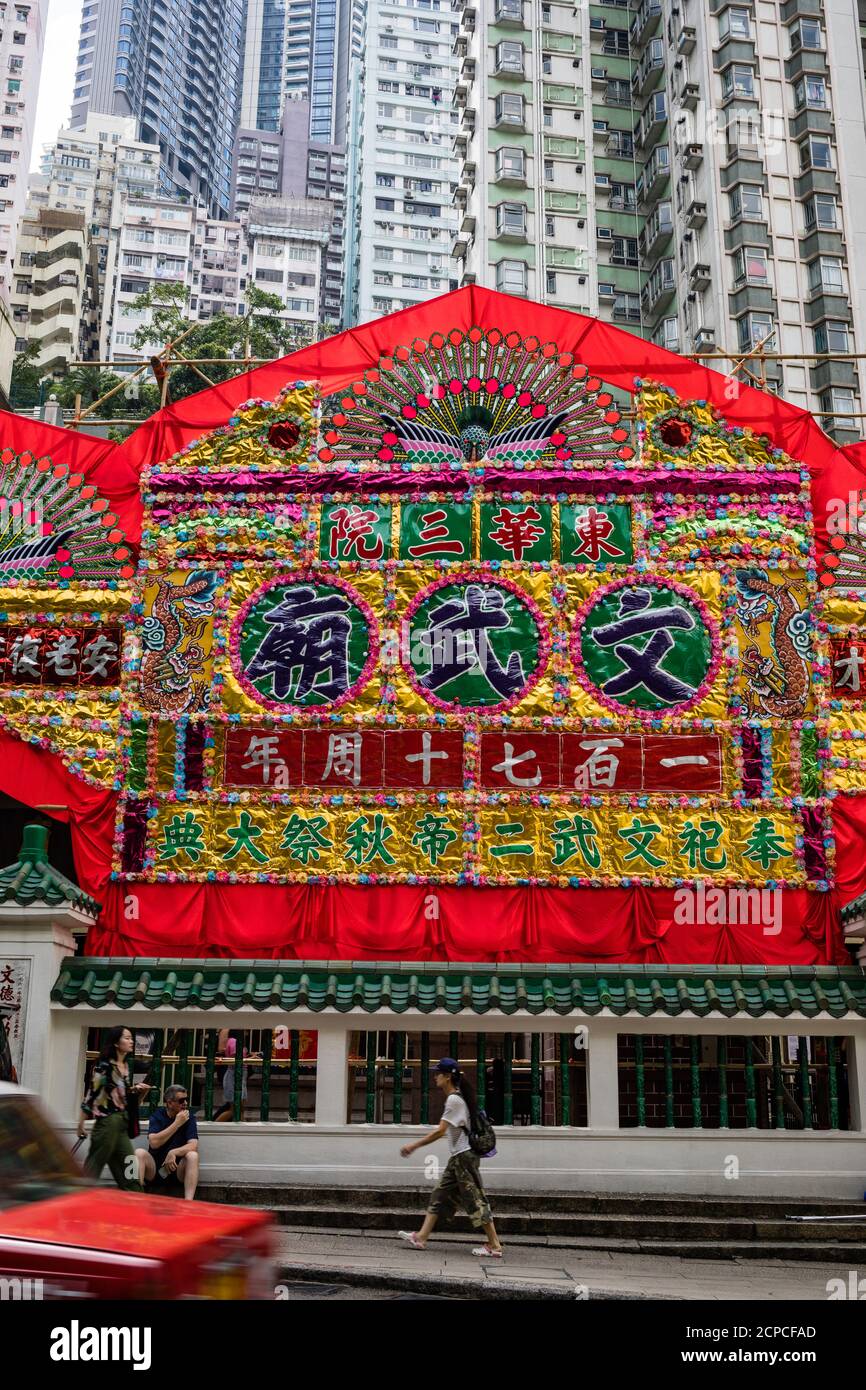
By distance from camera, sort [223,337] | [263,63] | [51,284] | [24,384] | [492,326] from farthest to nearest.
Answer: [263,63]
[51,284]
[24,384]
[223,337]
[492,326]

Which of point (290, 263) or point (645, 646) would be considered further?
point (290, 263)

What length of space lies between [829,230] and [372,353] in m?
29.5

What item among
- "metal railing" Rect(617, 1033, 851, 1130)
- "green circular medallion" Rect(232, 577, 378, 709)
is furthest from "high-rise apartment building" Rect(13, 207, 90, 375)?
"metal railing" Rect(617, 1033, 851, 1130)

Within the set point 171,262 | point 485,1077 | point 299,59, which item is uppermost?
point 299,59

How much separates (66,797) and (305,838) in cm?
255

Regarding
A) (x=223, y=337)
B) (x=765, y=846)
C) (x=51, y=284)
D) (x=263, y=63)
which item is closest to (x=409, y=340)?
(x=765, y=846)

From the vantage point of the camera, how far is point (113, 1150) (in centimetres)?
896

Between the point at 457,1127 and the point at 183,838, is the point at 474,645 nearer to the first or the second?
the point at 183,838

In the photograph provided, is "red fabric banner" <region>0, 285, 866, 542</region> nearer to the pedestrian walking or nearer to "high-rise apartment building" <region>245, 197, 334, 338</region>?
the pedestrian walking

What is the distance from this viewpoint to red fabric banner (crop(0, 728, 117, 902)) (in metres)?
13.5

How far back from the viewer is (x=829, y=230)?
3962cm

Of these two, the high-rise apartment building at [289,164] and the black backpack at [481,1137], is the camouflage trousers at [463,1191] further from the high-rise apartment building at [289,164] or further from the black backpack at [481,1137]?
the high-rise apartment building at [289,164]
